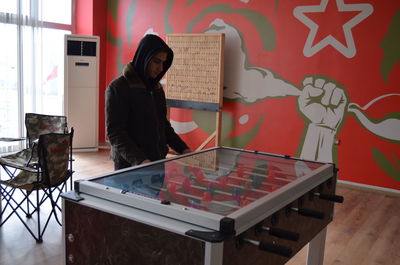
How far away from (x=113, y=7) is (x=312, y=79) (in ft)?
11.7

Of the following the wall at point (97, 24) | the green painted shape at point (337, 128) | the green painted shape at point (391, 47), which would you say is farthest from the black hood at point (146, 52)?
the wall at point (97, 24)

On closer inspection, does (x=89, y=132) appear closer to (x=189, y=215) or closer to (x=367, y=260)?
(x=367, y=260)

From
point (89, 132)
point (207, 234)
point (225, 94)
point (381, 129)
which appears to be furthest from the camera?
point (89, 132)

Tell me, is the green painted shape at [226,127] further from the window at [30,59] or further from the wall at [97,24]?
the window at [30,59]

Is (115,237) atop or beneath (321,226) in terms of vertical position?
atop

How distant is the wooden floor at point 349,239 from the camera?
3062mm

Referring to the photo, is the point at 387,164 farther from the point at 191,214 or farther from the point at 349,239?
the point at 191,214

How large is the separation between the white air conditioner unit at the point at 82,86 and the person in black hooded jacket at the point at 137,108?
3.98m

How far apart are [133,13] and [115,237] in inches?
219

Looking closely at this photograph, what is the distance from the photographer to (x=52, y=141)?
10.1 feet

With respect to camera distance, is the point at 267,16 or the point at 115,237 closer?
the point at 115,237

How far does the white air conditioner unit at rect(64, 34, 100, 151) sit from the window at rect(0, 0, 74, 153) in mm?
476

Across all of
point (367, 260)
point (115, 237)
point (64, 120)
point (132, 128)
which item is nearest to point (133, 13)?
point (64, 120)

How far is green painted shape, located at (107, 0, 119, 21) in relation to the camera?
6.79m
